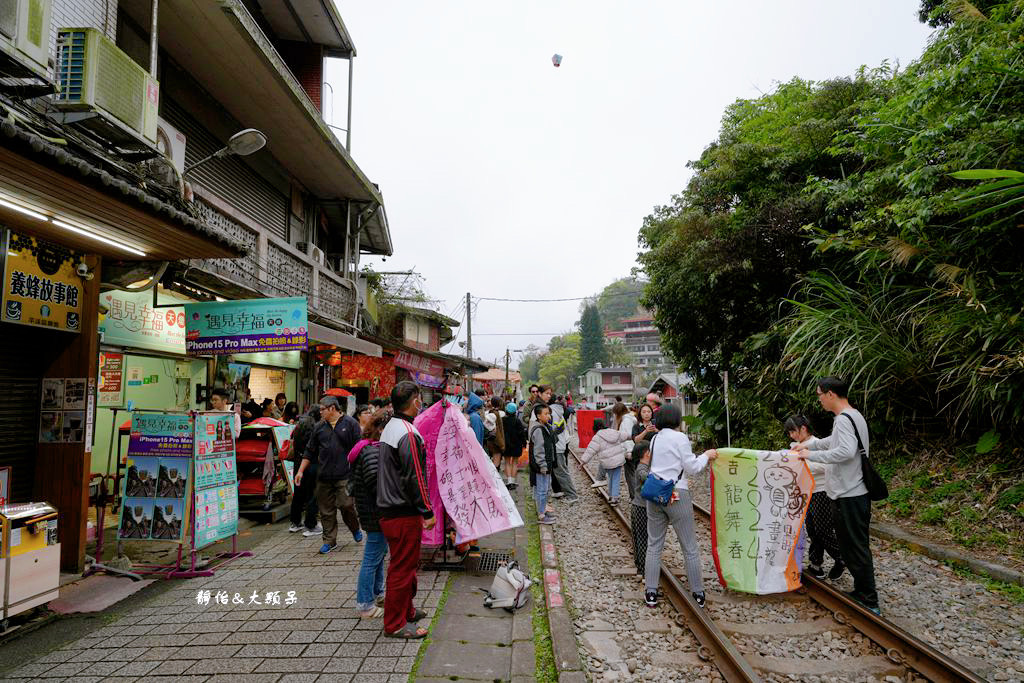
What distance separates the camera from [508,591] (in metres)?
4.88

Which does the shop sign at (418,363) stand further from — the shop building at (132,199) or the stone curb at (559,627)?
the stone curb at (559,627)

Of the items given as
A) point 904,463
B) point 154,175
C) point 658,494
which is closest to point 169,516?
point 154,175

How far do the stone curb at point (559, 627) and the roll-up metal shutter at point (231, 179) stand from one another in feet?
28.3

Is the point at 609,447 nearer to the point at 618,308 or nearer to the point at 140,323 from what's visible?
the point at 140,323

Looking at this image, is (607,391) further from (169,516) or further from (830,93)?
(169,516)

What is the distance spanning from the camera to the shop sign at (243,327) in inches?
288

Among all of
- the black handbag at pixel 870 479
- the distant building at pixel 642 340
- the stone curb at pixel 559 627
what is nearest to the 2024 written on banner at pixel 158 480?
the stone curb at pixel 559 627

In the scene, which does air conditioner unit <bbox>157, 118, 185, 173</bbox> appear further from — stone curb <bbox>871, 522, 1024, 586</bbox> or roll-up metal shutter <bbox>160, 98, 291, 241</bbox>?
stone curb <bbox>871, 522, 1024, 586</bbox>

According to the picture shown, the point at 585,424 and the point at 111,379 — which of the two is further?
the point at 585,424

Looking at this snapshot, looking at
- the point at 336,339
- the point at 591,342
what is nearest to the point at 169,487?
the point at 336,339

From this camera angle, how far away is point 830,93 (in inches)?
550

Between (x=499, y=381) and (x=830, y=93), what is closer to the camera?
(x=830, y=93)

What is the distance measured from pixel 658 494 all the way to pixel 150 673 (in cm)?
415

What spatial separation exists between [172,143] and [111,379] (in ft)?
12.6
